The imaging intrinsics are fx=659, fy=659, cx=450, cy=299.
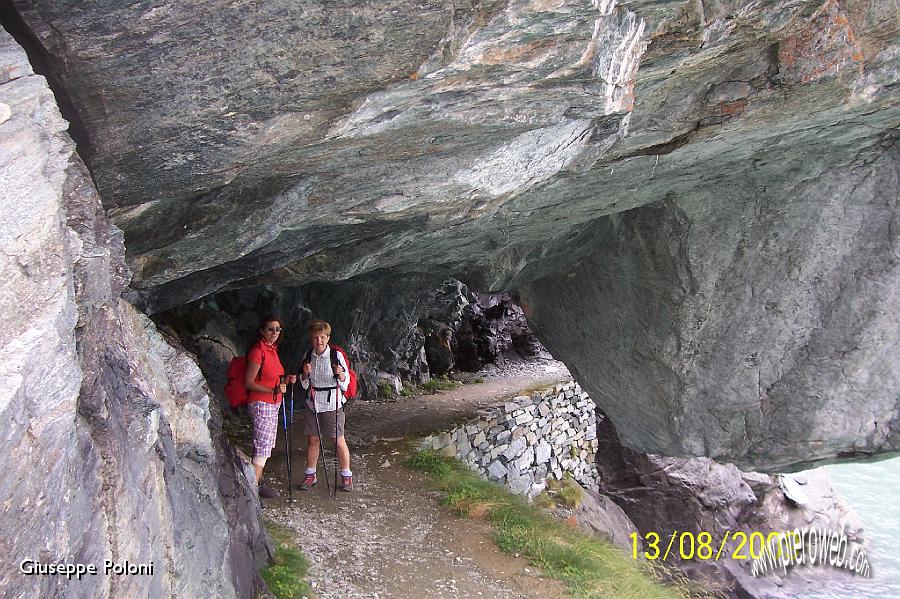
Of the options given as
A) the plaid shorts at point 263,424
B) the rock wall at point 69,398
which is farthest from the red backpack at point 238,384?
the rock wall at point 69,398

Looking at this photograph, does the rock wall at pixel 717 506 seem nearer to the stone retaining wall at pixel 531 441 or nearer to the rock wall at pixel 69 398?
the stone retaining wall at pixel 531 441

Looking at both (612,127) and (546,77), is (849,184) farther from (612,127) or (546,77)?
(546,77)

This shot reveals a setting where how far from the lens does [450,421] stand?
1384cm

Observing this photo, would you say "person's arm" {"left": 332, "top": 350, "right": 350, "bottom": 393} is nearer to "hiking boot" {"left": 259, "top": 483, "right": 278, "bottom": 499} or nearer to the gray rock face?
"hiking boot" {"left": 259, "top": 483, "right": 278, "bottom": 499}

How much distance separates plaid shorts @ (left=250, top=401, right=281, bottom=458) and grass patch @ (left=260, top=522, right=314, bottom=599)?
97 cm

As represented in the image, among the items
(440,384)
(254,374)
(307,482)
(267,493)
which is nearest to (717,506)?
(440,384)

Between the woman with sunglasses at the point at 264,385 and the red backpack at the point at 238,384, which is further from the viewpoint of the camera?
the red backpack at the point at 238,384

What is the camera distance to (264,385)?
263 inches

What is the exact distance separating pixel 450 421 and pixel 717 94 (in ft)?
31.0

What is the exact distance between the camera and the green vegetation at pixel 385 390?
1669cm

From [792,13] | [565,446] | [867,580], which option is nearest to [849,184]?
[792,13]
